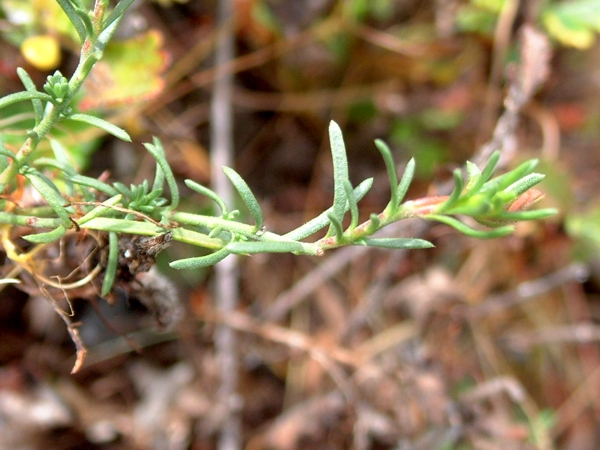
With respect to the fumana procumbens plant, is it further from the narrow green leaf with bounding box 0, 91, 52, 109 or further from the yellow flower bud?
the yellow flower bud

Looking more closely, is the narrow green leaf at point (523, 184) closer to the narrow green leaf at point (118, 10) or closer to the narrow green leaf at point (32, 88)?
the narrow green leaf at point (118, 10)

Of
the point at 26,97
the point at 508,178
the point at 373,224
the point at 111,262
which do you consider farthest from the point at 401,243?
the point at 26,97

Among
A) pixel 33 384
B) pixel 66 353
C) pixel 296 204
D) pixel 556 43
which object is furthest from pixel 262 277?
pixel 556 43

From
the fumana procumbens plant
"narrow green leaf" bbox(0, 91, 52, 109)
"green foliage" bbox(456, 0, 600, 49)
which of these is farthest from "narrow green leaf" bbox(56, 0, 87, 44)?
"green foliage" bbox(456, 0, 600, 49)

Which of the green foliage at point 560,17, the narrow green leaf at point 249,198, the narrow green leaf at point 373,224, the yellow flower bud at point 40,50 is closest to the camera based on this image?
the narrow green leaf at point 373,224

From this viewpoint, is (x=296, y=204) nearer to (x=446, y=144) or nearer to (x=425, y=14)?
(x=446, y=144)

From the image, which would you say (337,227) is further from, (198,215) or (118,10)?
(118,10)

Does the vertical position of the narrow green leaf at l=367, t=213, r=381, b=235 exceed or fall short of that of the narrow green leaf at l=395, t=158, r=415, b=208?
it falls short

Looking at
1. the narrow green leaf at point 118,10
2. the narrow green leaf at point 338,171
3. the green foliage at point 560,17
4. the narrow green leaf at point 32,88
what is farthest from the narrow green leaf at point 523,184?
the green foliage at point 560,17
